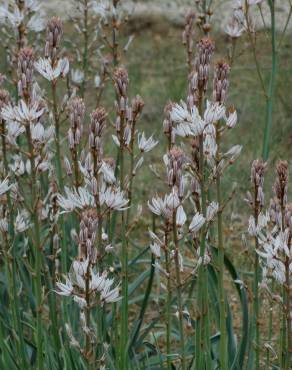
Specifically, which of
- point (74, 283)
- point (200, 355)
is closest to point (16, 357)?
point (200, 355)

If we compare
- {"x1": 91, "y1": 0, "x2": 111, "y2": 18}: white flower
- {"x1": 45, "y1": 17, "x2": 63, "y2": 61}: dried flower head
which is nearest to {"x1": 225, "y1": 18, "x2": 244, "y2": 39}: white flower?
{"x1": 91, "y1": 0, "x2": 111, "y2": 18}: white flower

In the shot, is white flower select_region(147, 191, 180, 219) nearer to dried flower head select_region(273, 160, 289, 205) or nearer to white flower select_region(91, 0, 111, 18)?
dried flower head select_region(273, 160, 289, 205)

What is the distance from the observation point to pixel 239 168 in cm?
643

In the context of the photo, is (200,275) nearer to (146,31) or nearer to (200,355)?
(200,355)

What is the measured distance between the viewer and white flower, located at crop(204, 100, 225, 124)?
2264 mm

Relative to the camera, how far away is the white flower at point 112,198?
93.4 inches

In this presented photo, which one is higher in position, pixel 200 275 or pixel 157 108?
pixel 157 108

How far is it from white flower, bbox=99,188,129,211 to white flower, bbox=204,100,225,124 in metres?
0.31

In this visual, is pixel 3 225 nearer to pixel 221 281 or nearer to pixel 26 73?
pixel 26 73

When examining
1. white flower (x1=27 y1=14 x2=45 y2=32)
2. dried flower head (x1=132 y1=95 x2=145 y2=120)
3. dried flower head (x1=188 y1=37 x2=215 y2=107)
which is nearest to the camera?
dried flower head (x1=188 y1=37 x2=215 y2=107)

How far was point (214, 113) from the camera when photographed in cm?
227

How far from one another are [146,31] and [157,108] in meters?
3.01

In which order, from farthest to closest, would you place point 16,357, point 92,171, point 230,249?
point 230,249 → point 16,357 → point 92,171

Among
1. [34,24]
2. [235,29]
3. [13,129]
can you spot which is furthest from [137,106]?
[34,24]
